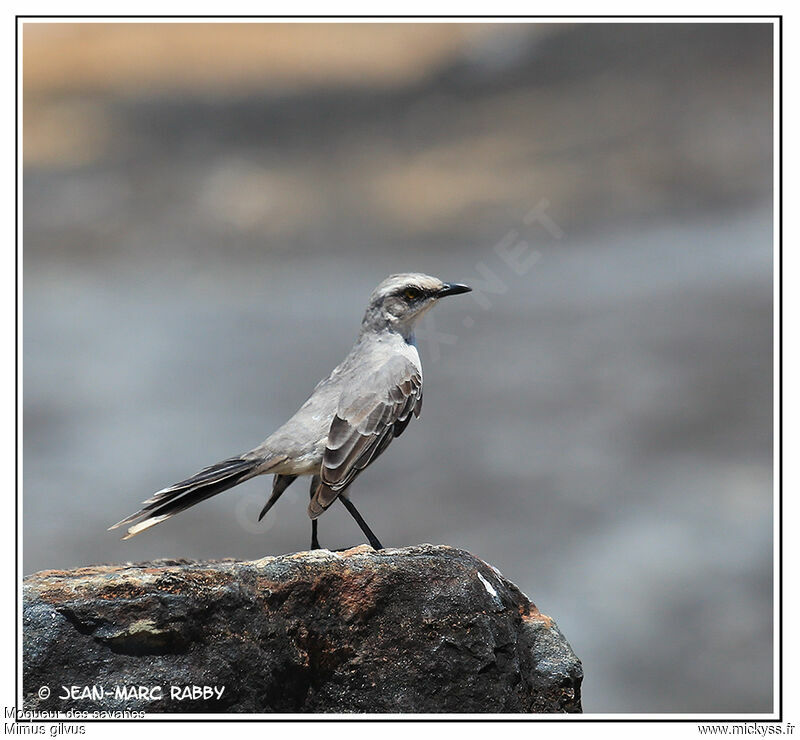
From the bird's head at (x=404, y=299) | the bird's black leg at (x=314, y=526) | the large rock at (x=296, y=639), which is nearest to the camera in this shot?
the large rock at (x=296, y=639)

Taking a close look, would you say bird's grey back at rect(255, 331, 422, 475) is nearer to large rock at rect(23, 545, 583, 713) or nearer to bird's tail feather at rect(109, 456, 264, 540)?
bird's tail feather at rect(109, 456, 264, 540)

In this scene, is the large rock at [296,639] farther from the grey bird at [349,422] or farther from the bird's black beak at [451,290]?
the bird's black beak at [451,290]

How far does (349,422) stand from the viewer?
706 cm

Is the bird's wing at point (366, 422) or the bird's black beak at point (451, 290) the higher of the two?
the bird's black beak at point (451, 290)

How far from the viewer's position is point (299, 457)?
6.95 metres

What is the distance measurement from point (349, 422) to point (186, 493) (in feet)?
4.32

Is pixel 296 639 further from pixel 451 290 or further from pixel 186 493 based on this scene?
pixel 451 290

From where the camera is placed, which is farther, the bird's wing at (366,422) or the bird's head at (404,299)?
the bird's head at (404,299)

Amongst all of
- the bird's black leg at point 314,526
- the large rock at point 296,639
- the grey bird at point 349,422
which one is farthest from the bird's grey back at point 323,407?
the large rock at point 296,639

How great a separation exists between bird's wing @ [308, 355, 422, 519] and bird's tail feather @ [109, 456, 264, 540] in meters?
0.62

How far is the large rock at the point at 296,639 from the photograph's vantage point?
5336mm

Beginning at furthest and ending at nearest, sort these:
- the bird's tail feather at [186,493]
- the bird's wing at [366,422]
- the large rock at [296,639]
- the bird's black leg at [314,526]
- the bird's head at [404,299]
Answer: the bird's head at [404,299] < the bird's black leg at [314,526] < the bird's wing at [366,422] < the bird's tail feather at [186,493] < the large rock at [296,639]

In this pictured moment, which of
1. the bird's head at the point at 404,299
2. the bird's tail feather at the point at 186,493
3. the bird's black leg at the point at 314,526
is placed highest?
the bird's head at the point at 404,299
